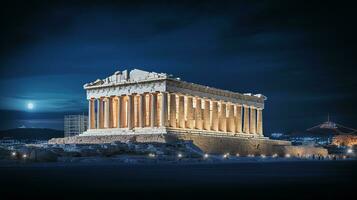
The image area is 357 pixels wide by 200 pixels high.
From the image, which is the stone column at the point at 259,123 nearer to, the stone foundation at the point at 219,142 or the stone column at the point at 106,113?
the stone foundation at the point at 219,142

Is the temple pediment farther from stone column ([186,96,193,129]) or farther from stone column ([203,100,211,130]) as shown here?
stone column ([203,100,211,130])

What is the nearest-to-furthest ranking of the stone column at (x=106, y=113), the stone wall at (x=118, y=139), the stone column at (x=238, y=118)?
1. the stone wall at (x=118, y=139)
2. the stone column at (x=106, y=113)
3. the stone column at (x=238, y=118)

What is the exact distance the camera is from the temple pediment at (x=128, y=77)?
3081 inches

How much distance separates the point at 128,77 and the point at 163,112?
973 cm

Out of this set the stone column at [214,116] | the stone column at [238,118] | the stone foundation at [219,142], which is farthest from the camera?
the stone column at [238,118]

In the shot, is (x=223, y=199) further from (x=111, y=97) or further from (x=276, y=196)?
(x=111, y=97)

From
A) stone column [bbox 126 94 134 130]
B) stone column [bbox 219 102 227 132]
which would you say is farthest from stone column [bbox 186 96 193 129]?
stone column [bbox 219 102 227 132]

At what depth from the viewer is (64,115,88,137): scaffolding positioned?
118312 mm

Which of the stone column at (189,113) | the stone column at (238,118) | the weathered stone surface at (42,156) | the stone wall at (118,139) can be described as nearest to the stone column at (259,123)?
the stone column at (238,118)

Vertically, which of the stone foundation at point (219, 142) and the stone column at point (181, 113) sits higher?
the stone column at point (181, 113)

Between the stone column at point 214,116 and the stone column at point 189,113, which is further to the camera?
the stone column at point 214,116

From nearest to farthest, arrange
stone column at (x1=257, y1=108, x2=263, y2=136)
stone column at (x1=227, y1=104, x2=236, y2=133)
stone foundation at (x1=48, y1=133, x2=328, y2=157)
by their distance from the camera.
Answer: stone foundation at (x1=48, y1=133, x2=328, y2=157), stone column at (x1=227, y1=104, x2=236, y2=133), stone column at (x1=257, y1=108, x2=263, y2=136)

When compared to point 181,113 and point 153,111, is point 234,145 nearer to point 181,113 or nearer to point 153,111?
point 181,113

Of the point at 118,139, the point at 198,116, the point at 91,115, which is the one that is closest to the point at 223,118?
the point at 198,116
